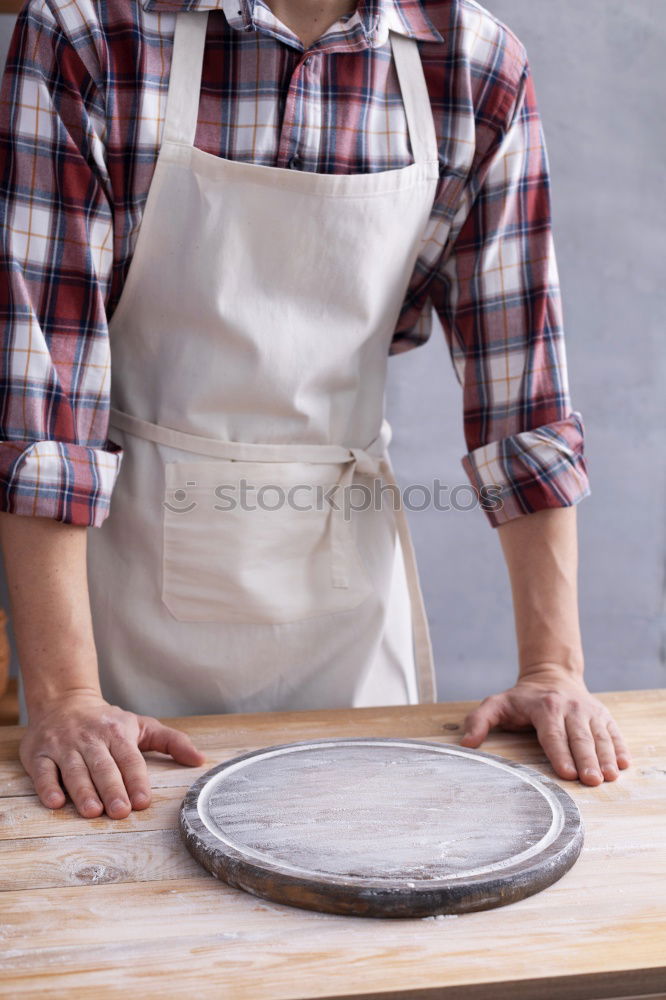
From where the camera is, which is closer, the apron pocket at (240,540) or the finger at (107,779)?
the finger at (107,779)

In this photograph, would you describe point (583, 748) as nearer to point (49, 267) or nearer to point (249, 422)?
point (249, 422)

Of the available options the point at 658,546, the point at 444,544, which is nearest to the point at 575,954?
the point at 444,544

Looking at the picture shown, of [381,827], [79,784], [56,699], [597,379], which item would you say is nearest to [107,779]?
[79,784]

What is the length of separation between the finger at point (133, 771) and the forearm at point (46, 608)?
0.09m

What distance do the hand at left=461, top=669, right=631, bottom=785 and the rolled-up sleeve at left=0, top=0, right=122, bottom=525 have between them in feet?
1.44

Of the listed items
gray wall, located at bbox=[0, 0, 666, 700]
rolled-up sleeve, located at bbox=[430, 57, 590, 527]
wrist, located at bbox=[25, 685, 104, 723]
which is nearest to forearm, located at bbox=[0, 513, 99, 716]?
wrist, located at bbox=[25, 685, 104, 723]

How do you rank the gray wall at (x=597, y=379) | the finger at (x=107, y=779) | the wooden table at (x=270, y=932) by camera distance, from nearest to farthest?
1. the wooden table at (x=270, y=932)
2. the finger at (x=107, y=779)
3. the gray wall at (x=597, y=379)

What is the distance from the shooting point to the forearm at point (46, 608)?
93cm

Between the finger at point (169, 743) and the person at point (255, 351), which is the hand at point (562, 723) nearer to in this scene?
the person at point (255, 351)

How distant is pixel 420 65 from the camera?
3.51 ft

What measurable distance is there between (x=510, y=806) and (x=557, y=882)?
Result: 93 mm

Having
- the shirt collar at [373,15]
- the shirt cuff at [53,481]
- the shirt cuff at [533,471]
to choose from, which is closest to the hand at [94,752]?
the shirt cuff at [53,481]

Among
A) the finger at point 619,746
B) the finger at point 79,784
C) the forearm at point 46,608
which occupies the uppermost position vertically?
the forearm at point 46,608

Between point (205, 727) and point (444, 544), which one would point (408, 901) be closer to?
point (205, 727)
